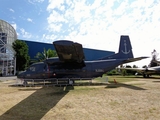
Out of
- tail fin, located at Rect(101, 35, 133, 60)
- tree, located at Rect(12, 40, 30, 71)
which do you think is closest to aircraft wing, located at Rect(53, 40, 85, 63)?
tail fin, located at Rect(101, 35, 133, 60)

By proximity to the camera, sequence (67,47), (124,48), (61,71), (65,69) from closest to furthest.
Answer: (67,47)
(61,71)
(65,69)
(124,48)

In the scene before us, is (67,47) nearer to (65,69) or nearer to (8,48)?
(65,69)

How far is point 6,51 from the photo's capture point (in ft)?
145

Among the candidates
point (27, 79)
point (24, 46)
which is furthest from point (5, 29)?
point (27, 79)

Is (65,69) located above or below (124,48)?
below

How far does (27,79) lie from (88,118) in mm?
13066

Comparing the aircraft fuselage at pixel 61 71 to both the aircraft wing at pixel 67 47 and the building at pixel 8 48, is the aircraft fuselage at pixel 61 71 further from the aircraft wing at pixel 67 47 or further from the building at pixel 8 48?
the building at pixel 8 48

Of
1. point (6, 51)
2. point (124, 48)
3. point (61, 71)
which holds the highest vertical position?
point (6, 51)

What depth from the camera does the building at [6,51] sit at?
41.1 metres

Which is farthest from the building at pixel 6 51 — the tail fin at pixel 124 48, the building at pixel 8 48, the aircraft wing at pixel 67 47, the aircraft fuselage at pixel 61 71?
the aircraft wing at pixel 67 47

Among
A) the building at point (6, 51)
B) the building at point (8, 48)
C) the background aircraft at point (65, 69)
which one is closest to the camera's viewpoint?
the background aircraft at point (65, 69)

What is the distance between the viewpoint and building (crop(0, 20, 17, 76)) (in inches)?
1617

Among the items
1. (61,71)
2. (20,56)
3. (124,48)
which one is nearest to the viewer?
(61,71)

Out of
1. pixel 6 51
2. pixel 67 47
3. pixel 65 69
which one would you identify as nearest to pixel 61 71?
pixel 65 69
